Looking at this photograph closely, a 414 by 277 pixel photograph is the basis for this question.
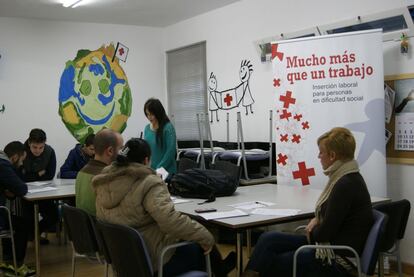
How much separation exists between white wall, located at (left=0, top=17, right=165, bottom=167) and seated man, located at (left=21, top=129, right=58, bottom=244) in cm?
146

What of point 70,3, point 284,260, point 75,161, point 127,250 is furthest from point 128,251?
point 70,3

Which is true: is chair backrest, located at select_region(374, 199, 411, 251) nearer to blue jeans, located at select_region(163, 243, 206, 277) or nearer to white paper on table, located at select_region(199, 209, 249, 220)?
white paper on table, located at select_region(199, 209, 249, 220)

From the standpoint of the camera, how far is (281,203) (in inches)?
131

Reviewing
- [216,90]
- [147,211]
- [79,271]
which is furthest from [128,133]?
[147,211]

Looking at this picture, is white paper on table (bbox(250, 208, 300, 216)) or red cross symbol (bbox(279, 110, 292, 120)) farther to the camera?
red cross symbol (bbox(279, 110, 292, 120))

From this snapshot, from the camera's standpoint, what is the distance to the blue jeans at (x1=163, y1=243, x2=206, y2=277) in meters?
2.63

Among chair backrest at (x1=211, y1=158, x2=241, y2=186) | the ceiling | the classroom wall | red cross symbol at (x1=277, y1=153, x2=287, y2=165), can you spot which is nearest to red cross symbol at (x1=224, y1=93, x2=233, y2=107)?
the classroom wall

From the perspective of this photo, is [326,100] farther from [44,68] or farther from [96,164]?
[44,68]

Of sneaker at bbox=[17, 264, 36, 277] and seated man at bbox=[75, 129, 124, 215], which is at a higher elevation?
seated man at bbox=[75, 129, 124, 215]

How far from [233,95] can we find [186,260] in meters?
3.65

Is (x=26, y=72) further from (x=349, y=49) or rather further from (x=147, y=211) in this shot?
(x=147, y=211)

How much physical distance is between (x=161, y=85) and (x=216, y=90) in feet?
4.60

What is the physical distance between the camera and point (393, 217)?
2967mm

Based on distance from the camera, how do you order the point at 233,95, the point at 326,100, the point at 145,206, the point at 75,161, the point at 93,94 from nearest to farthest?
the point at 145,206 → the point at 326,100 → the point at 75,161 → the point at 233,95 → the point at 93,94
